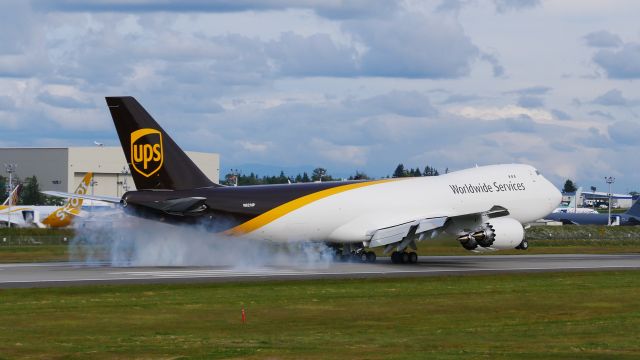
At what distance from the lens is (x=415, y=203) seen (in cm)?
5744

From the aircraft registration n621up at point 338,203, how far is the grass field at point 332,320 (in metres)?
10.9

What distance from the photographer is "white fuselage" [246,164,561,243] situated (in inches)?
2152

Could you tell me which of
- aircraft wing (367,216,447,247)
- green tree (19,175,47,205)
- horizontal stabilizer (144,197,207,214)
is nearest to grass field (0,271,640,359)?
Result: horizontal stabilizer (144,197,207,214)

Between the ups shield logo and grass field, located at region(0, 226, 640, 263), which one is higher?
the ups shield logo

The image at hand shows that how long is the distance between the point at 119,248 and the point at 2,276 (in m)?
11.6

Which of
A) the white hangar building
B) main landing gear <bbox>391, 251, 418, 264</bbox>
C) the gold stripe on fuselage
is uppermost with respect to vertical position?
the white hangar building

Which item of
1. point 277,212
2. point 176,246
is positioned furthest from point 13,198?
point 277,212

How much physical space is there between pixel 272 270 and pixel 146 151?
Result: 8.29m

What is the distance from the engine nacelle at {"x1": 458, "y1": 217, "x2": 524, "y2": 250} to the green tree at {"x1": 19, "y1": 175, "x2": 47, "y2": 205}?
130 metres

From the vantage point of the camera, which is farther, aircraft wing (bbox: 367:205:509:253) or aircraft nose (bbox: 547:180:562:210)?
aircraft nose (bbox: 547:180:562:210)

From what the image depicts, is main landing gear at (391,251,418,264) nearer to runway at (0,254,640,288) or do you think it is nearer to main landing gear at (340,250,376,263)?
runway at (0,254,640,288)

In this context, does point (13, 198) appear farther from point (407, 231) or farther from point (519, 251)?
point (407, 231)

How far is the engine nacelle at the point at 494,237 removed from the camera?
5397 cm

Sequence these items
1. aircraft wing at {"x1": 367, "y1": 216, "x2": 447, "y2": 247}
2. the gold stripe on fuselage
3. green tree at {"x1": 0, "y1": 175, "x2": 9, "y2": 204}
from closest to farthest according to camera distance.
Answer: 1. the gold stripe on fuselage
2. aircraft wing at {"x1": 367, "y1": 216, "x2": 447, "y2": 247}
3. green tree at {"x1": 0, "y1": 175, "x2": 9, "y2": 204}
